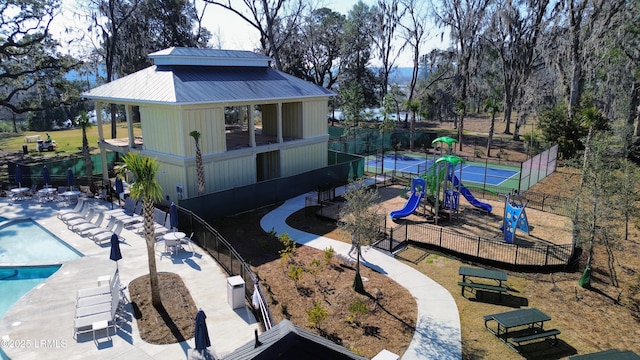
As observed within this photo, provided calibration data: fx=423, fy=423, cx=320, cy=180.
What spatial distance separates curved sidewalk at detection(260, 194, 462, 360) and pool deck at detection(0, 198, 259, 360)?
4861mm

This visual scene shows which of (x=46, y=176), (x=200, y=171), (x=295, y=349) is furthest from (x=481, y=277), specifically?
(x=46, y=176)

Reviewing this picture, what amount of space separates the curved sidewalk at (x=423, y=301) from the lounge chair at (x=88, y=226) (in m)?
7.89

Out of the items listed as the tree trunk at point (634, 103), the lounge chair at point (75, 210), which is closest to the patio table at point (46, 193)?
the lounge chair at point (75, 210)

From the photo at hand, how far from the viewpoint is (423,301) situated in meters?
15.0

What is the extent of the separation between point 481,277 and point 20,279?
17.6m

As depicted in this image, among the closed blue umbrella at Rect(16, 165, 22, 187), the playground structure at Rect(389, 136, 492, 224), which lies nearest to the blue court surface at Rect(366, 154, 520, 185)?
the playground structure at Rect(389, 136, 492, 224)

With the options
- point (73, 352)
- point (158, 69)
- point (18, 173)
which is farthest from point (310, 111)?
point (73, 352)

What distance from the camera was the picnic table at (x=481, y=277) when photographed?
1523 centimetres

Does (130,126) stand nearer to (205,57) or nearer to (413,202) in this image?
(205,57)

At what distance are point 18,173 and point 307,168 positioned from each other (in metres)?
17.8

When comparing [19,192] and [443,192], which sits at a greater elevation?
[443,192]

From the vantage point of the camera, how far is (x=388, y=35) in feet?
171

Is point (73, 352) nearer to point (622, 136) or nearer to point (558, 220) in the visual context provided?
point (558, 220)

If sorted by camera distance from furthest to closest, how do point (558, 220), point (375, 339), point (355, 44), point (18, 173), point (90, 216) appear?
point (355, 44) → point (18, 173) → point (558, 220) → point (90, 216) → point (375, 339)
